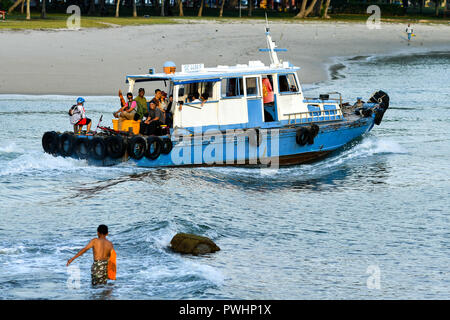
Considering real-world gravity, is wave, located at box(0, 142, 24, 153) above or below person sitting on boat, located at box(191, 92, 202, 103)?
below

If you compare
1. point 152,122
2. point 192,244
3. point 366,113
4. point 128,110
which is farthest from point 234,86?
point 192,244

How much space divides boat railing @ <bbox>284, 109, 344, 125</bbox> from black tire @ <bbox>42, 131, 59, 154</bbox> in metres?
6.89

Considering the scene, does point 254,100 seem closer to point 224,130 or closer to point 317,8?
point 224,130

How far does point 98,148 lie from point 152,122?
1687mm

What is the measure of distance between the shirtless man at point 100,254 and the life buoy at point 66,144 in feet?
27.9

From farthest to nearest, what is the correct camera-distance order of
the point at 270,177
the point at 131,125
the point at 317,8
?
the point at 317,8, the point at 270,177, the point at 131,125

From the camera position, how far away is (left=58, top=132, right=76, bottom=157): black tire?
806 inches

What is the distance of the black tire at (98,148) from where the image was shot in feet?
66.4

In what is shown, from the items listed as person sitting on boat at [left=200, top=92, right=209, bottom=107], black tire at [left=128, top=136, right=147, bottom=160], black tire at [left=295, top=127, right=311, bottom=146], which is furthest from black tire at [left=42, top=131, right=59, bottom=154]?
black tire at [left=295, top=127, right=311, bottom=146]

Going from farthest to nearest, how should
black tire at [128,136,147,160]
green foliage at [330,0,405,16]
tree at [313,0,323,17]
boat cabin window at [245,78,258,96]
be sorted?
green foliage at [330,0,405,16], tree at [313,0,323,17], boat cabin window at [245,78,258,96], black tire at [128,136,147,160]

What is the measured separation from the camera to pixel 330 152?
23.7 m

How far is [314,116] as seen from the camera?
76.3ft

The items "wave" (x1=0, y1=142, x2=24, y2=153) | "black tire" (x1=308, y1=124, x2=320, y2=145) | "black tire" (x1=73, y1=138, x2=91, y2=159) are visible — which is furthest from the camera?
"wave" (x1=0, y1=142, x2=24, y2=153)

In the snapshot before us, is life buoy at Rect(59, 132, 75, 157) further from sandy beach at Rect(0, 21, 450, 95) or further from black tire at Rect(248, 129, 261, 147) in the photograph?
sandy beach at Rect(0, 21, 450, 95)
